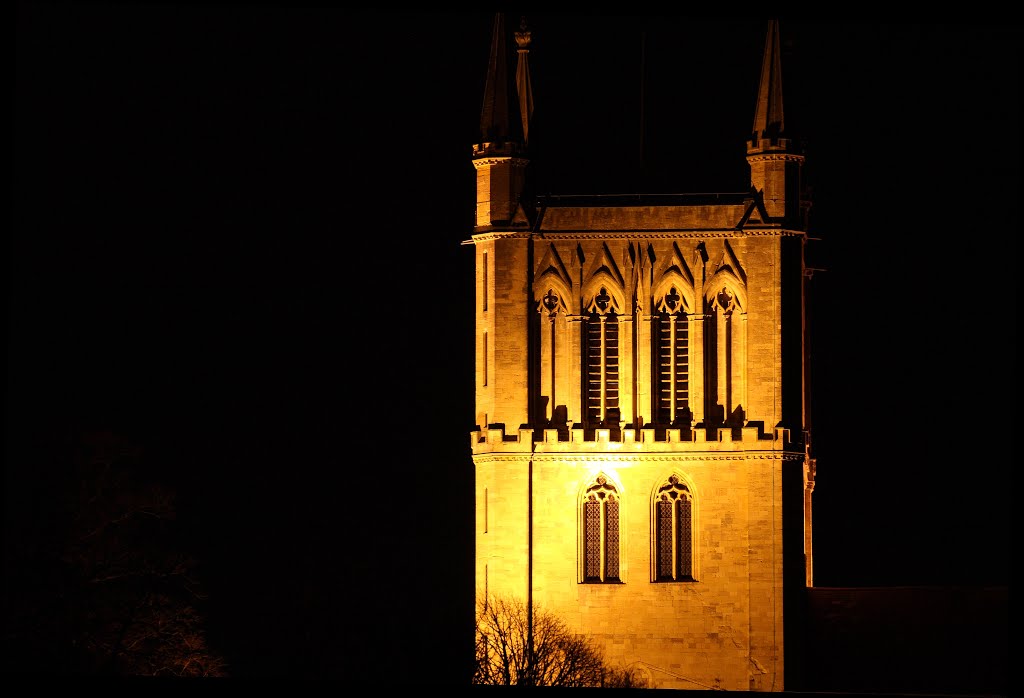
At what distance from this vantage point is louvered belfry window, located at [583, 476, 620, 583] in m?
57.7

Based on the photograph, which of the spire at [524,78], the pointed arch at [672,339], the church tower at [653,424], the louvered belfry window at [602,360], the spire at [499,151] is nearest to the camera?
the church tower at [653,424]

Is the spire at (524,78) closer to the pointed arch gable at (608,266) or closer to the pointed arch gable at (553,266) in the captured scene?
the pointed arch gable at (553,266)

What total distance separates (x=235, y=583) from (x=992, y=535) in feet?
86.0

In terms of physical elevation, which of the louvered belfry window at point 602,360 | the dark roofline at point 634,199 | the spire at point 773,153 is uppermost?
the spire at point 773,153

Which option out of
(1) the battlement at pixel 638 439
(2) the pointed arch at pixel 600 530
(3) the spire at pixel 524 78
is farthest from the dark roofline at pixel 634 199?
(2) the pointed arch at pixel 600 530

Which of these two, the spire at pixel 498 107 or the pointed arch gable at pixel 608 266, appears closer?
the pointed arch gable at pixel 608 266

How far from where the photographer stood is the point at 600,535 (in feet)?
190

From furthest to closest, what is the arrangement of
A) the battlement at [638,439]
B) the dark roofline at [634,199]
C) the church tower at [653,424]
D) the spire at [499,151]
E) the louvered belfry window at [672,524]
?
1. the spire at [499,151]
2. the dark roofline at [634,199]
3. the louvered belfry window at [672,524]
4. the church tower at [653,424]
5. the battlement at [638,439]

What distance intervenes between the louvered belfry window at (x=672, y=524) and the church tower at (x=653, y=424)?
50 mm

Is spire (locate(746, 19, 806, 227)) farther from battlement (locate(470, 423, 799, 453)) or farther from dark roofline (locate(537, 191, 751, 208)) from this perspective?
battlement (locate(470, 423, 799, 453))

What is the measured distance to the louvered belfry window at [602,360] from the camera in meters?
58.0

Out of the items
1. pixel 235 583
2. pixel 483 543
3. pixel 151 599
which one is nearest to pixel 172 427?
pixel 235 583

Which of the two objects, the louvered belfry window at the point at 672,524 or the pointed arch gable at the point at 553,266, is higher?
the pointed arch gable at the point at 553,266

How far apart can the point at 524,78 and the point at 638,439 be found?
11001mm
